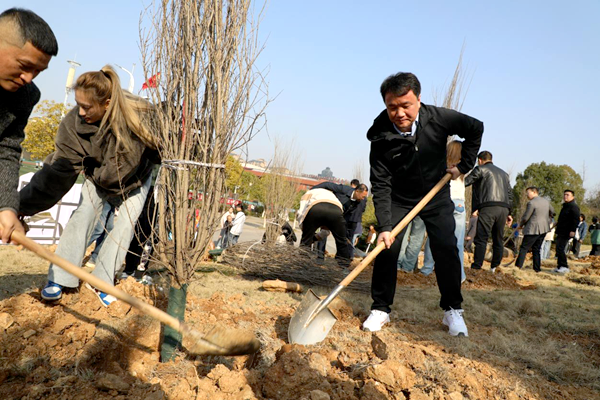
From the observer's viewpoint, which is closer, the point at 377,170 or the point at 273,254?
the point at 377,170

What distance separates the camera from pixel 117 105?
2.71m

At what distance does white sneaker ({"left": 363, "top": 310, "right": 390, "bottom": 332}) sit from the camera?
298 cm

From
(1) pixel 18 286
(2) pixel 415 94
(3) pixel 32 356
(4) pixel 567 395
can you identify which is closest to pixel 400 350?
(4) pixel 567 395

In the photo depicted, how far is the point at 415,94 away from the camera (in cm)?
290

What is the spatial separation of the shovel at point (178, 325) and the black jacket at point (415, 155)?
1485 millimetres

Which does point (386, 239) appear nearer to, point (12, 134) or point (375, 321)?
point (375, 321)

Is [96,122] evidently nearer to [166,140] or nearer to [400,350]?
[166,140]

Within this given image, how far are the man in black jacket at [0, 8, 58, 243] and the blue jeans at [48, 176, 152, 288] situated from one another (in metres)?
0.78

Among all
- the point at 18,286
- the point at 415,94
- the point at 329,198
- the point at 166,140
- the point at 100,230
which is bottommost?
the point at 18,286

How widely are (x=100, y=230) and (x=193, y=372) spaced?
8.84 feet

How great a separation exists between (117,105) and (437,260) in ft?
8.28

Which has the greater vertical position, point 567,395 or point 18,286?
point 567,395

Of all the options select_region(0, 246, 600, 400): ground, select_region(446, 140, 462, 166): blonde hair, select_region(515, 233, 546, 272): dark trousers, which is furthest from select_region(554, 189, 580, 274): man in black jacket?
select_region(446, 140, 462, 166): blonde hair

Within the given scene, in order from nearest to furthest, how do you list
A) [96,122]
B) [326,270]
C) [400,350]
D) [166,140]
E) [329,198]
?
[400,350] < [166,140] < [96,122] < [326,270] < [329,198]
